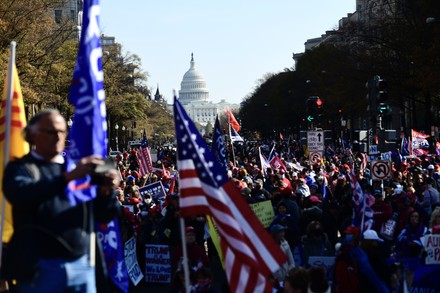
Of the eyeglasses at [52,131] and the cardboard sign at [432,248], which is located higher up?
the eyeglasses at [52,131]

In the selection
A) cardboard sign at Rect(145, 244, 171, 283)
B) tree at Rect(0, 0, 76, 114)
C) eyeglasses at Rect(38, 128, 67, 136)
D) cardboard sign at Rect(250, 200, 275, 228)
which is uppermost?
tree at Rect(0, 0, 76, 114)

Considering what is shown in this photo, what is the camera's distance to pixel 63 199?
18.5 ft

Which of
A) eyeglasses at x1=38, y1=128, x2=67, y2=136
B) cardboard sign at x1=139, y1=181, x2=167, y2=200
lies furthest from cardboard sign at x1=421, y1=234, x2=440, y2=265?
cardboard sign at x1=139, y1=181, x2=167, y2=200

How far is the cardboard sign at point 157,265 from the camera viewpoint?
16203 millimetres

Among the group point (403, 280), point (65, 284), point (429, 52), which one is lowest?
point (403, 280)

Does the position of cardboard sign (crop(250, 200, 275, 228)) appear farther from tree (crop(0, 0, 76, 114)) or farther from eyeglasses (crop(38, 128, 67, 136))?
tree (crop(0, 0, 76, 114))

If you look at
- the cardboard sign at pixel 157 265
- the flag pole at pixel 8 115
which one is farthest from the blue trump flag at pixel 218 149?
the flag pole at pixel 8 115

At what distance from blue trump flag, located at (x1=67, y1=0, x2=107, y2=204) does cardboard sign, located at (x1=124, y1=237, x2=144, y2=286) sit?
914 centimetres

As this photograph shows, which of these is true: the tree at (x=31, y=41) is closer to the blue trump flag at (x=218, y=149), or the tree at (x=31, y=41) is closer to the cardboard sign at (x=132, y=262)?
the blue trump flag at (x=218, y=149)

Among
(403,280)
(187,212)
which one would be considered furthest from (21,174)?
(403,280)

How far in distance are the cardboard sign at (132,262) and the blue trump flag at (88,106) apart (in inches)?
360

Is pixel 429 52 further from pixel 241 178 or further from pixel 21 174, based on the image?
pixel 21 174

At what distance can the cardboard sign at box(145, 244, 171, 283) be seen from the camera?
53.2 ft

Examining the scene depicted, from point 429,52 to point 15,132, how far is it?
40.6m
